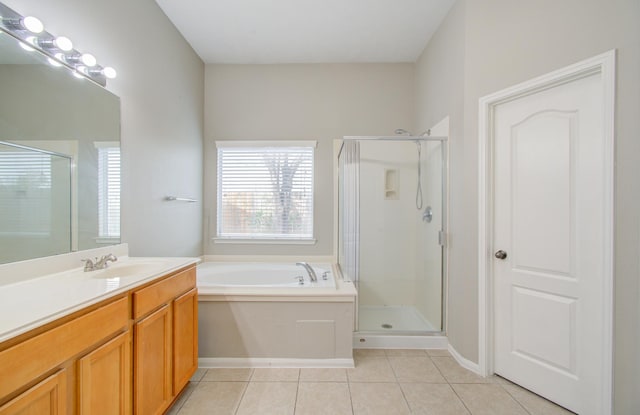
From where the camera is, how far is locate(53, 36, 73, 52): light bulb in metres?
1.36

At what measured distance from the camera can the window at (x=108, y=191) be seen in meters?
1.66

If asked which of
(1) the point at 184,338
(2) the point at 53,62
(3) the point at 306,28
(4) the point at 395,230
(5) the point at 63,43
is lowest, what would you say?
(1) the point at 184,338

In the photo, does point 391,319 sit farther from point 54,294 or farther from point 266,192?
point 54,294

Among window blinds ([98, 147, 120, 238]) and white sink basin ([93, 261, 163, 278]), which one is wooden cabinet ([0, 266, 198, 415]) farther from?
window blinds ([98, 147, 120, 238])

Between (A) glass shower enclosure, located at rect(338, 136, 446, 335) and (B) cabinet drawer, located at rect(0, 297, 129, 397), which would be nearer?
(B) cabinet drawer, located at rect(0, 297, 129, 397)

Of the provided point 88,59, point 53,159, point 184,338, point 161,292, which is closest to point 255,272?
point 184,338

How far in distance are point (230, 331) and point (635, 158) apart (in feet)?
8.71

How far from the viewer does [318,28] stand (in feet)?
8.36

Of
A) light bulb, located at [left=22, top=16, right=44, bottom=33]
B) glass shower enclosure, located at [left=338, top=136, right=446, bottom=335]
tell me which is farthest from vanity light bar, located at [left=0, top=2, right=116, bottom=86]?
glass shower enclosure, located at [left=338, top=136, right=446, bottom=335]

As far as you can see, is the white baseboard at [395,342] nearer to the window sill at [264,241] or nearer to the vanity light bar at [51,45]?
the window sill at [264,241]

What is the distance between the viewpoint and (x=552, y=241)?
1.67 m

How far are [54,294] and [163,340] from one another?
60cm

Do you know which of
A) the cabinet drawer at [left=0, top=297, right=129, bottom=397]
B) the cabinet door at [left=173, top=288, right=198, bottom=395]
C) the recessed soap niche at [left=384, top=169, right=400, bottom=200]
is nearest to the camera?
the cabinet drawer at [left=0, top=297, right=129, bottom=397]

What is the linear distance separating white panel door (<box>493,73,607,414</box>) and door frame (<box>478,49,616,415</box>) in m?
0.04
